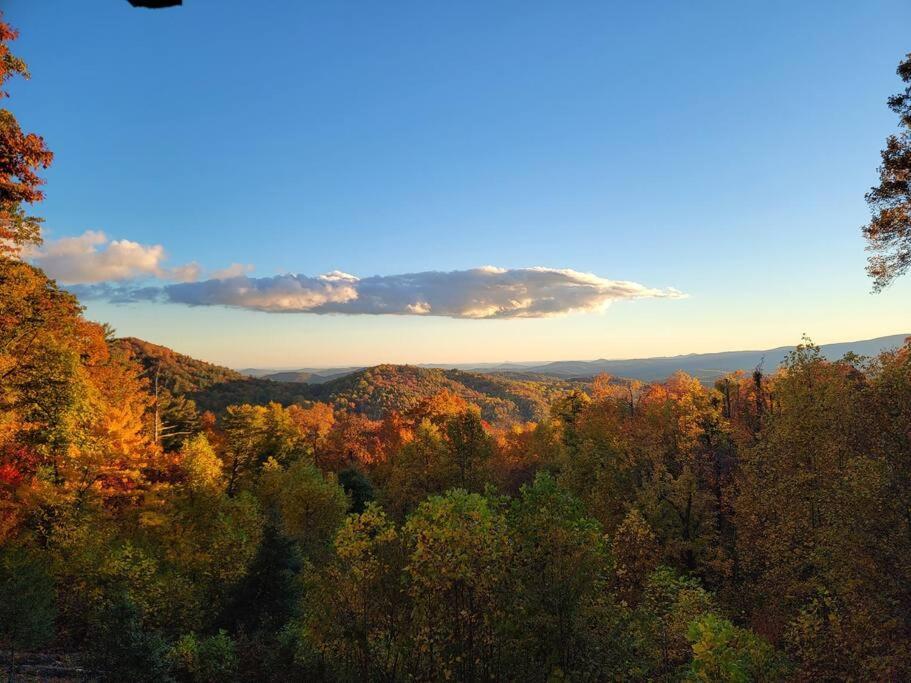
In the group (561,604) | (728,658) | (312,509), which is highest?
(561,604)

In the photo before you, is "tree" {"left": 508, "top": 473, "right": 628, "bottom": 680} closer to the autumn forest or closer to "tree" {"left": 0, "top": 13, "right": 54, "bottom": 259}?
the autumn forest

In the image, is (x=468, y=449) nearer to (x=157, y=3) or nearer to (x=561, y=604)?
(x=561, y=604)

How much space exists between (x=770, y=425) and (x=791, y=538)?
630 cm

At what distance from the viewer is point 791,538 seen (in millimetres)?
22109

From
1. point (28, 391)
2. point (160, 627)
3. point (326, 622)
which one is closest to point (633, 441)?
point (326, 622)

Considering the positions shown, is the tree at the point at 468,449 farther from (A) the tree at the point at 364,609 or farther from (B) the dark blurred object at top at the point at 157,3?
(B) the dark blurred object at top at the point at 157,3

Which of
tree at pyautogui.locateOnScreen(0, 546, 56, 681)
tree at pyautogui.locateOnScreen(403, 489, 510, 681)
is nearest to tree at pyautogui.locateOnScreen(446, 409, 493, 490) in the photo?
tree at pyautogui.locateOnScreen(403, 489, 510, 681)

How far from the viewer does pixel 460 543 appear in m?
13.1

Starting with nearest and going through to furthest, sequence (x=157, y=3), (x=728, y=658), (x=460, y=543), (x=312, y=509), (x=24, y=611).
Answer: (x=157, y=3) → (x=460, y=543) → (x=728, y=658) → (x=24, y=611) → (x=312, y=509)

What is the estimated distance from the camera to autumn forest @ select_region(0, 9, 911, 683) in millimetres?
13523

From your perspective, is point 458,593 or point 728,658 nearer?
Answer: point 458,593

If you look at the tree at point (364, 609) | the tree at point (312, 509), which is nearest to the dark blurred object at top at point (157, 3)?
the tree at point (364, 609)

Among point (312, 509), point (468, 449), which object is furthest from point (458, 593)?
point (312, 509)

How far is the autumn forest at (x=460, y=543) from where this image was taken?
13523 mm
